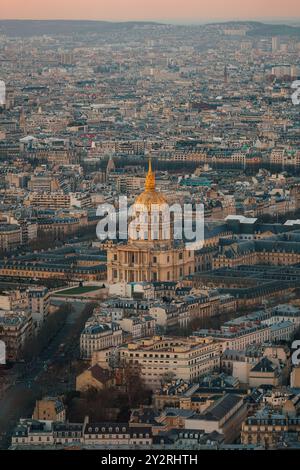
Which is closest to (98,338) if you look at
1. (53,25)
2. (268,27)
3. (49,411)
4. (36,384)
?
(36,384)

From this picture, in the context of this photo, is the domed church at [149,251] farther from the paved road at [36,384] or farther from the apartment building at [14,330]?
the paved road at [36,384]

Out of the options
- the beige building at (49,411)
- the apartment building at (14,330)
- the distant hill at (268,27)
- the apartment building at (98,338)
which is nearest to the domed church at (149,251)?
the distant hill at (268,27)

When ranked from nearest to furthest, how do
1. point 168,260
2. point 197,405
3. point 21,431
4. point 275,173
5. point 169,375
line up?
point 21,431 < point 197,405 < point 169,375 < point 168,260 < point 275,173

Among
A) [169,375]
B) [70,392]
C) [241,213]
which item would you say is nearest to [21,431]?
[70,392]

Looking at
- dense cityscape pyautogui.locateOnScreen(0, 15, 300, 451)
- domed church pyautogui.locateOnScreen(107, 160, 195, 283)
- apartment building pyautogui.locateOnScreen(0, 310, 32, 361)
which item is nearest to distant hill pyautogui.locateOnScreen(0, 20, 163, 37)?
dense cityscape pyautogui.locateOnScreen(0, 15, 300, 451)

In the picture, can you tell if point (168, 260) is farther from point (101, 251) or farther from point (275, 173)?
point (275, 173)

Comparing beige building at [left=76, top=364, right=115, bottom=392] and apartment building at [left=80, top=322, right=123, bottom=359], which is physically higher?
beige building at [left=76, top=364, right=115, bottom=392]

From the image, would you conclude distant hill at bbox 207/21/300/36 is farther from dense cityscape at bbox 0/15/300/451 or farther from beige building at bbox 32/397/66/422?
beige building at bbox 32/397/66/422
